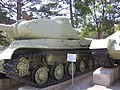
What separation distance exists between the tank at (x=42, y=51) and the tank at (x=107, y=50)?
3.07 feet

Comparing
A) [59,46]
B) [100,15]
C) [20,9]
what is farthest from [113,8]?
[59,46]

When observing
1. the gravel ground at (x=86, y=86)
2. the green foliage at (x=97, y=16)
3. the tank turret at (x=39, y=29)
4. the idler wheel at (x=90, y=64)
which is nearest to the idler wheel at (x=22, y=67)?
the gravel ground at (x=86, y=86)

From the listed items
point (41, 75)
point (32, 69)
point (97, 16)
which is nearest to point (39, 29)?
point (32, 69)

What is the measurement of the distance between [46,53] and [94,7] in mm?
13367

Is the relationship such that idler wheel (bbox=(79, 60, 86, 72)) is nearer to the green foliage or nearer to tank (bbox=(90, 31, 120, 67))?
tank (bbox=(90, 31, 120, 67))

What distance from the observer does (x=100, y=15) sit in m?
19.8

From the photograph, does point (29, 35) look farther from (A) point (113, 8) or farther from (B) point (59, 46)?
(A) point (113, 8)

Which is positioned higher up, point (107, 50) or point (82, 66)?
point (107, 50)

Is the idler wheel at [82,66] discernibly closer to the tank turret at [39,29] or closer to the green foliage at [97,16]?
the tank turret at [39,29]

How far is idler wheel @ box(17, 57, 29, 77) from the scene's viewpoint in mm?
6742

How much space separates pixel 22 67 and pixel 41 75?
3.01 ft

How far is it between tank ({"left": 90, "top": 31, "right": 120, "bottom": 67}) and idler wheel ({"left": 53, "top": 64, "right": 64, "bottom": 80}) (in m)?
1.55

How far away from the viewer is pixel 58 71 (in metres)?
8.13

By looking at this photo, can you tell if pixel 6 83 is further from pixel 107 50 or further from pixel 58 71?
pixel 107 50
